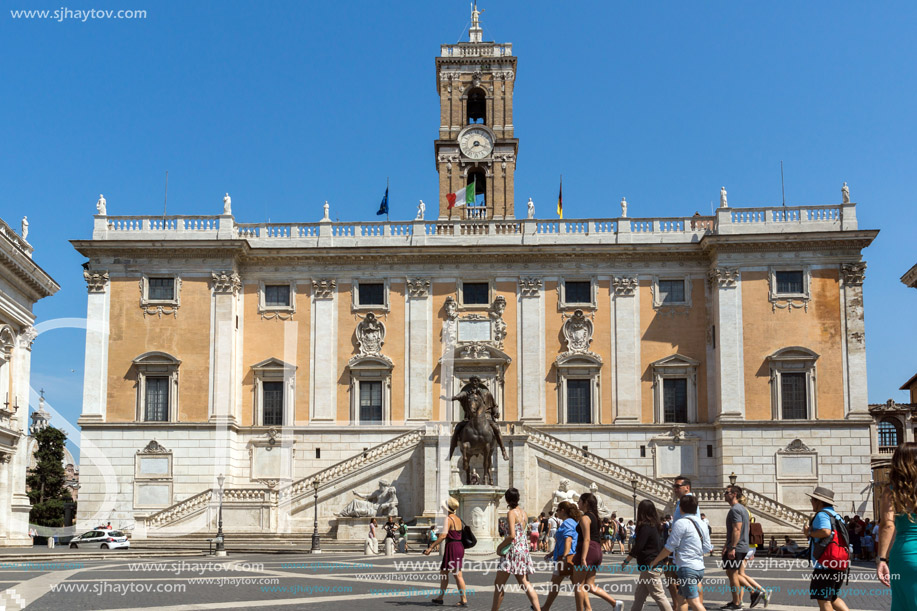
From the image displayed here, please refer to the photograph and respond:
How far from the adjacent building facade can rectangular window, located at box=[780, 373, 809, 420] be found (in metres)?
28.9

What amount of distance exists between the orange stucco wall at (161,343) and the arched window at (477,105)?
1587 cm

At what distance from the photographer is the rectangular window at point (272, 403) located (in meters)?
44.5

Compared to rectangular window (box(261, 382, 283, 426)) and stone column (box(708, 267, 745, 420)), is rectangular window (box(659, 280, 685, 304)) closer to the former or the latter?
stone column (box(708, 267, 745, 420))

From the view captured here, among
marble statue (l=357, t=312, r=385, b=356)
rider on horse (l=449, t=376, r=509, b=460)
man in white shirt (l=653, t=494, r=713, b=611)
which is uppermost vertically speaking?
marble statue (l=357, t=312, r=385, b=356)

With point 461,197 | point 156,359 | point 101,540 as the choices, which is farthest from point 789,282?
point 101,540

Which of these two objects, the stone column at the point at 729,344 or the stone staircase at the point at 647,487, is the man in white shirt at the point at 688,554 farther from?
Result: the stone column at the point at 729,344

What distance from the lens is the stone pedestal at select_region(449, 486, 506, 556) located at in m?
25.1

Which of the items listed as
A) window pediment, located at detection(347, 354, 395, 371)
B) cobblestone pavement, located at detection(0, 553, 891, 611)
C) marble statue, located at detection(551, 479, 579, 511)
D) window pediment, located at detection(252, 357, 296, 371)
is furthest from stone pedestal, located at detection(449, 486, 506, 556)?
window pediment, located at detection(252, 357, 296, 371)

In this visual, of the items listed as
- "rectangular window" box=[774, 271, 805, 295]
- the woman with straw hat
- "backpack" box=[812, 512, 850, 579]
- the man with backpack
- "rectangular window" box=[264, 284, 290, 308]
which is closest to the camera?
the man with backpack

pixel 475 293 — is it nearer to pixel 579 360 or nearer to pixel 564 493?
pixel 579 360

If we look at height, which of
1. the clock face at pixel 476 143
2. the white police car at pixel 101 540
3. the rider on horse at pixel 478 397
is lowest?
the white police car at pixel 101 540

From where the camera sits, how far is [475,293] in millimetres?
45250

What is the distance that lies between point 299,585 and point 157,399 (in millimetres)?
26733

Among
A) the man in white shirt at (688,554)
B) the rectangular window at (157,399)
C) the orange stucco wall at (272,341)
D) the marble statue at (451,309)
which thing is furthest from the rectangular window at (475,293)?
the man in white shirt at (688,554)
